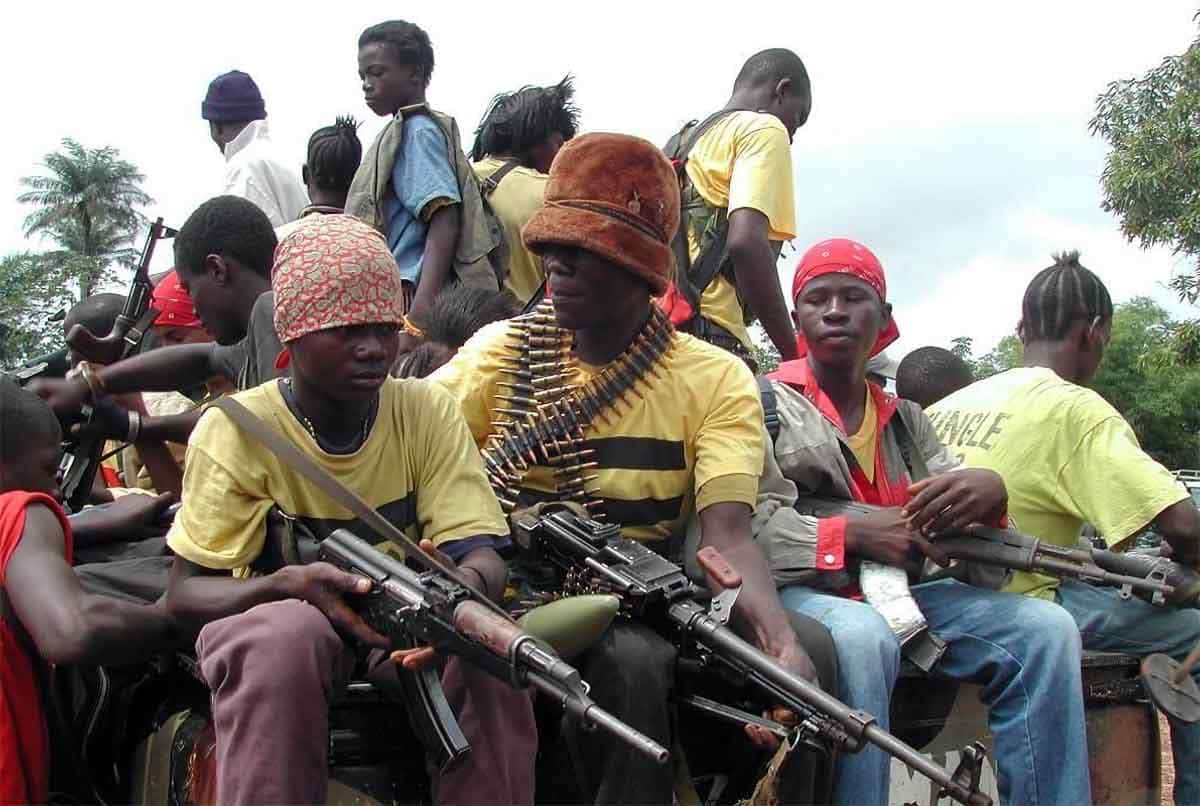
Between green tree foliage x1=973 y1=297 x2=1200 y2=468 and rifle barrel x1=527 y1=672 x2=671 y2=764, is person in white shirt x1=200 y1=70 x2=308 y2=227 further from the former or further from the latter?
green tree foliage x1=973 y1=297 x2=1200 y2=468

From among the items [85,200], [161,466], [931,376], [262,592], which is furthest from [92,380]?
[85,200]

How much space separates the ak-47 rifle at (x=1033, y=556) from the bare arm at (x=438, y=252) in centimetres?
193

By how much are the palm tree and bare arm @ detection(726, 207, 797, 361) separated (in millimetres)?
60552

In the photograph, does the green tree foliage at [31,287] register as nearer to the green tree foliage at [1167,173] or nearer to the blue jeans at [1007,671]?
the green tree foliage at [1167,173]

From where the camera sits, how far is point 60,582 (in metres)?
3.49

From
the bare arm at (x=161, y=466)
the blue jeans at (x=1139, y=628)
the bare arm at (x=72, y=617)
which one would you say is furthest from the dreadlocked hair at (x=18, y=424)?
the blue jeans at (x=1139, y=628)

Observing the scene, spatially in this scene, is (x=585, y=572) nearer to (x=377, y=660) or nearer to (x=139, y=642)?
(x=377, y=660)

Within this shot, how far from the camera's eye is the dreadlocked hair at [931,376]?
24.3ft

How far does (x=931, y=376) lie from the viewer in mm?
7438

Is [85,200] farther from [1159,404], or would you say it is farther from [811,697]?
[811,697]

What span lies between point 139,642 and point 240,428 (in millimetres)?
641

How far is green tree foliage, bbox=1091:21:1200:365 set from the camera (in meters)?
25.8

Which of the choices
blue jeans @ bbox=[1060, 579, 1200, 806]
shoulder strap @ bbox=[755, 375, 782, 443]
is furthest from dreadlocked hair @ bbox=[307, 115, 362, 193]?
blue jeans @ bbox=[1060, 579, 1200, 806]

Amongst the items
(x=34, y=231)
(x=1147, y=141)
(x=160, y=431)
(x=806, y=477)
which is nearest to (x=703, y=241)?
(x=806, y=477)
